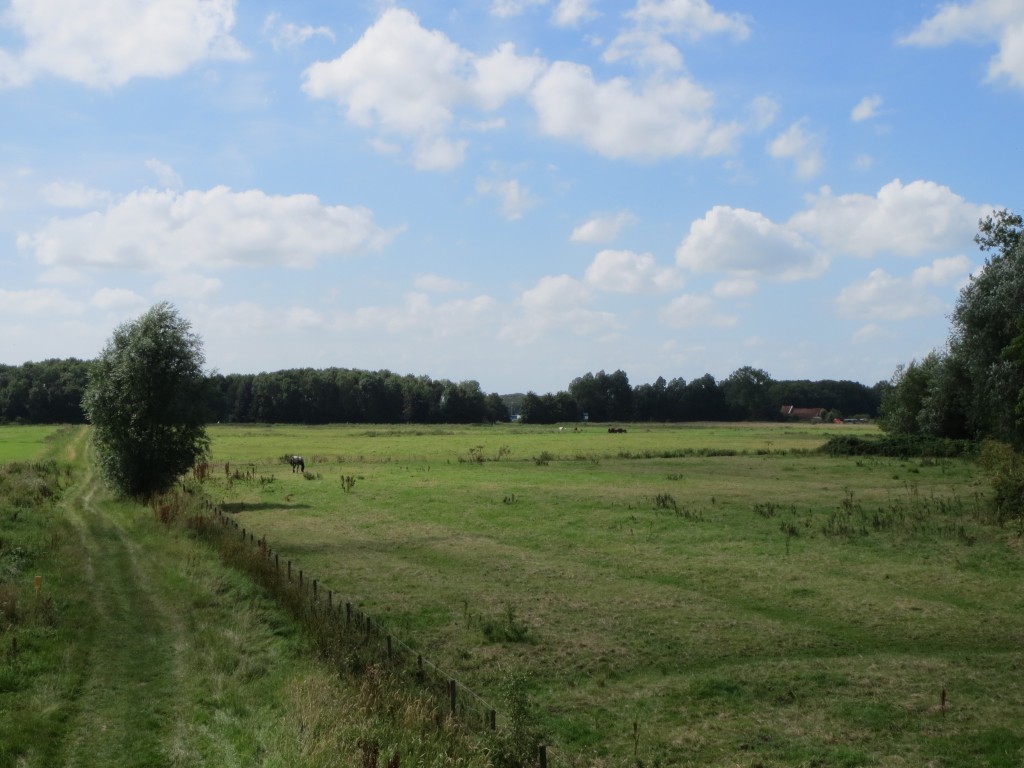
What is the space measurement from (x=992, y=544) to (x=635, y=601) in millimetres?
14836

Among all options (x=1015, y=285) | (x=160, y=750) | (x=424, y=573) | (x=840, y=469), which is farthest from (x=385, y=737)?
(x=840, y=469)

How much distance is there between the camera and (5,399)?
153 metres

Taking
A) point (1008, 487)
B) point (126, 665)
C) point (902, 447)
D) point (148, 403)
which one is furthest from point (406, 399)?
point (126, 665)

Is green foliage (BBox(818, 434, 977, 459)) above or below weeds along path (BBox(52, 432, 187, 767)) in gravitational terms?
above

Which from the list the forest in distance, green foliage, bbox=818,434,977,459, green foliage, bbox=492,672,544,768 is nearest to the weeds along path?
green foliage, bbox=492,672,544,768

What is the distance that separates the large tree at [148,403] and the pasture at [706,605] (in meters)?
4.89

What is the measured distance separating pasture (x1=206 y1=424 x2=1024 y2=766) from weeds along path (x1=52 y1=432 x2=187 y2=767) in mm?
4663

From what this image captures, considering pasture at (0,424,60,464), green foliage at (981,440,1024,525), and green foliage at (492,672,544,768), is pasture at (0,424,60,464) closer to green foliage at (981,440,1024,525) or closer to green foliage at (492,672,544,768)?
green foliage at (492,672,544,768)

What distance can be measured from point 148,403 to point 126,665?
105 feet

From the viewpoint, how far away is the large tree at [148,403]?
4431 cm

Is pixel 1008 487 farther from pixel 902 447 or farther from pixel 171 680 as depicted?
pixel 902 447

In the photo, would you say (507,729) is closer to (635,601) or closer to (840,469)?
(635,601)

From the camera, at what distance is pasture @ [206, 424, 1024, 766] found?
43.7ft

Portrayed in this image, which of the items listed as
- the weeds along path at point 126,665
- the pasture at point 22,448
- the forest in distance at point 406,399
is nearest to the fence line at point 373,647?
the weeds along path at point 126,665
